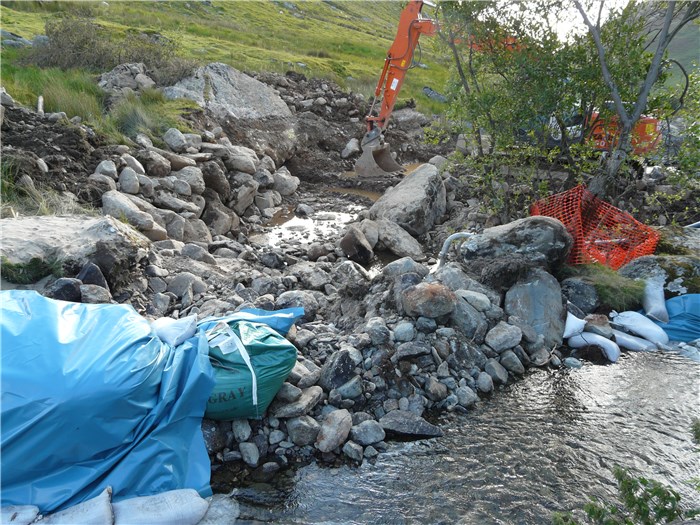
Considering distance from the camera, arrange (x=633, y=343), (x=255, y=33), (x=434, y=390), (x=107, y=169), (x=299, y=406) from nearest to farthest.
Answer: (x=299, y=406) → (x=434, y=390) → (x=633, y=343) → (x=107, y=169) → (x=255, y=33)

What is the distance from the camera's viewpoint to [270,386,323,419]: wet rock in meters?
3.87

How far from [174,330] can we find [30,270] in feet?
6.86

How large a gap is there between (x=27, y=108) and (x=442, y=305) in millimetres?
7206

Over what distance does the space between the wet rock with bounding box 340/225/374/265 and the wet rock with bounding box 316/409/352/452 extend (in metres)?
4.11

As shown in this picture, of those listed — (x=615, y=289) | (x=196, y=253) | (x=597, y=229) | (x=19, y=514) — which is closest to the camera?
(x=19, y=514)

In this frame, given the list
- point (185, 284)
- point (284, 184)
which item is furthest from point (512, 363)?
point (284, 184)

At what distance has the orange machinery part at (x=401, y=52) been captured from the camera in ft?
35.0

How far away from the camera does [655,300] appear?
19.0 ft

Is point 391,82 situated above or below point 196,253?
above

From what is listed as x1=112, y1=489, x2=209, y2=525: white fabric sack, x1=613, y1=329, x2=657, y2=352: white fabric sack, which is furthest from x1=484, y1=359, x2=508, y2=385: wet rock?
x1=112, y1=489, x2=209, y2=525: white fabric sack

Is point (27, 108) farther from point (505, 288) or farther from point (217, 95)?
point (505, 288)

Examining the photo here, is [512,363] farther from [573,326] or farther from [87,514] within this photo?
[87,514]

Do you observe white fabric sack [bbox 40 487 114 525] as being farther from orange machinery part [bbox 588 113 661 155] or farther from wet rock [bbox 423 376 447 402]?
orange machinery part [bbox 588 113 661 155]

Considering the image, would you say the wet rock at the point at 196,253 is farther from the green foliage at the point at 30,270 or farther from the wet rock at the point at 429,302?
the wet rock at the point at 429,302
